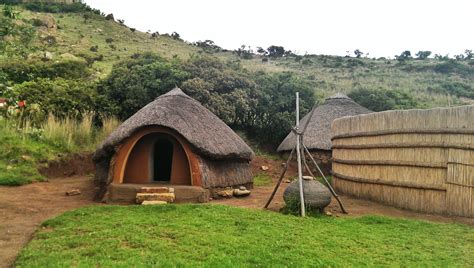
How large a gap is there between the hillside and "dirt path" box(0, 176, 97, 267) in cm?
1370

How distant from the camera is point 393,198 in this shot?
1050cm

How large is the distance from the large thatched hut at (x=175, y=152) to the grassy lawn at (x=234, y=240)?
249 centimetres

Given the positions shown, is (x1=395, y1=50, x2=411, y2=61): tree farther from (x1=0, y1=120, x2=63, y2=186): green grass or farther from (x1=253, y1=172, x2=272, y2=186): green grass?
(x1=0, y1=120, x2=63, y2=186): green grass

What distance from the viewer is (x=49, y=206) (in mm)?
10062

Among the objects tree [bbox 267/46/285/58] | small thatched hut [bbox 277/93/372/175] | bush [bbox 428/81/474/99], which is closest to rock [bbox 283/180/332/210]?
small thatched hut [bbox 277/93/372/175]

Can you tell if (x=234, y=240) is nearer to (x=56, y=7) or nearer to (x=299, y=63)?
(x=299, y=63)

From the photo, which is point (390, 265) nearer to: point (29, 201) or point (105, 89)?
point (29, 201)

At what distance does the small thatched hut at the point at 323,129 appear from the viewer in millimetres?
17617

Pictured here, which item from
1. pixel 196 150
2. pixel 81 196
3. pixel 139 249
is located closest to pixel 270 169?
pixel 196 150

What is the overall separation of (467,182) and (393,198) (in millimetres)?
1988

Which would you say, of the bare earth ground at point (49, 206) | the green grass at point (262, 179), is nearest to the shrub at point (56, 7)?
the bare earth ground at point (49, 206)

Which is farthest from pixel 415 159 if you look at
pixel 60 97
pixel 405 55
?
pixel 405 55

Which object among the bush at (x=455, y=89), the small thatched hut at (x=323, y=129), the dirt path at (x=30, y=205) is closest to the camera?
the dirt path at (x=30, y=205)

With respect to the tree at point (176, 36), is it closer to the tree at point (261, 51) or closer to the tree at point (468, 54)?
the tree at point (261, 51)
